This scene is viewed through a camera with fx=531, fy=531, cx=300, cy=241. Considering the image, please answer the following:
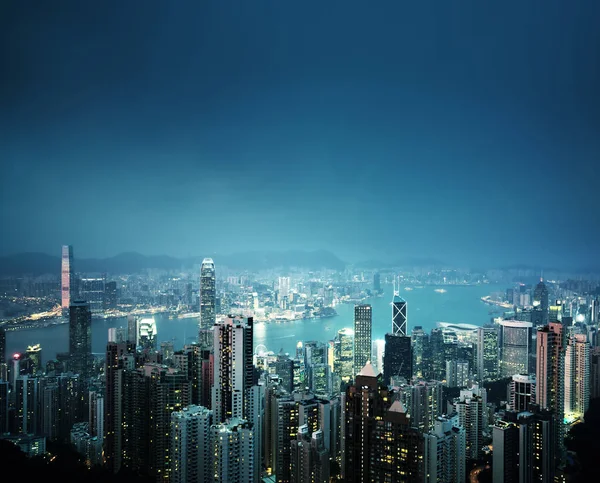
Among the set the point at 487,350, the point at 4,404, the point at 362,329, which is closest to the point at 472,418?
the point at 487,350

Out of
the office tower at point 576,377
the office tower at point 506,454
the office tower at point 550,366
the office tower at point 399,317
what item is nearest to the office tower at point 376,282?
the office tower at point 399,317

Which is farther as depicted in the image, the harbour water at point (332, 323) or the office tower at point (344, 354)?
the office tower at point (344, 354)

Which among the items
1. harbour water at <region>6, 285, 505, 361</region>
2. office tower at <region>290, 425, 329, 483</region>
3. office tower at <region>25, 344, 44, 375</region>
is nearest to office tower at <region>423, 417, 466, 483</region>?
office tower at <region>290, 425, 329, 483</region>

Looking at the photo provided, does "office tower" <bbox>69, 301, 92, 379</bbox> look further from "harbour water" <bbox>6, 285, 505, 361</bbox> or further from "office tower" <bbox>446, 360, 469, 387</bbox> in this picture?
"office tower" <bbox>446, 360, 469, 387</bbox>

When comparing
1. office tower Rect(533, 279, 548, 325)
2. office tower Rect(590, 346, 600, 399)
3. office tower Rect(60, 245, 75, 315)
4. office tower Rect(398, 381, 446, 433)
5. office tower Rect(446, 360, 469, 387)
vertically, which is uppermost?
office tower Rect(60, 245, 75, 315)

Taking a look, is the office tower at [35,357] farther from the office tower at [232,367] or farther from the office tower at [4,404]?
the office tower at [232,367]

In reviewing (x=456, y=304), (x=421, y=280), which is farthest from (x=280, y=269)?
(x=456, y=304)

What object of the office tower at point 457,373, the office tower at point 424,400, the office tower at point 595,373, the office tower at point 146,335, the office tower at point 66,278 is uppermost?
the office tower at point 66,278
